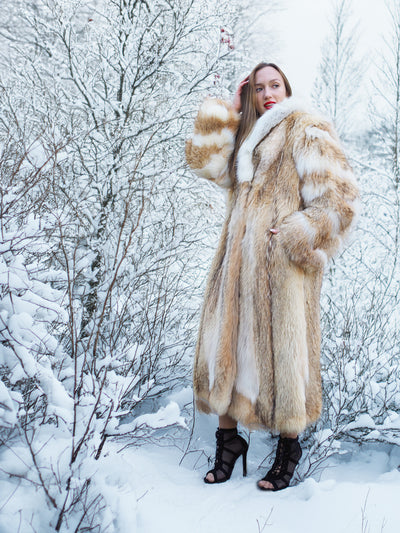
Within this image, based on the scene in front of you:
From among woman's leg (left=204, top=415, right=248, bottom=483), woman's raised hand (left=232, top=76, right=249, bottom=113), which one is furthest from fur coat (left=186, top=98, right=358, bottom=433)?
woman's raised hand (left=232, top=76, right=249, bottom=113)

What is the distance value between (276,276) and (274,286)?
47mm

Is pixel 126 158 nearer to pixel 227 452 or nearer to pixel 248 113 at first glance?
pixel 248 113

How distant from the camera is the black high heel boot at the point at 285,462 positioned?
1.80 metres

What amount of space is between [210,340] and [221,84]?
7.41 feet

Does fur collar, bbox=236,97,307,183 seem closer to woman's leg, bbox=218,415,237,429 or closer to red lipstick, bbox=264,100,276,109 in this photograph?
red lipstick, bbox=264,100,276,109

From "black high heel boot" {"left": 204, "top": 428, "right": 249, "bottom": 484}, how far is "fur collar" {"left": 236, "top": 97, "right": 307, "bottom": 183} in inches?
48.7

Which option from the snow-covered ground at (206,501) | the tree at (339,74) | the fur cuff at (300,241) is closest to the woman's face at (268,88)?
the fur cuff at (300,241)

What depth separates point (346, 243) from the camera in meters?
1.95

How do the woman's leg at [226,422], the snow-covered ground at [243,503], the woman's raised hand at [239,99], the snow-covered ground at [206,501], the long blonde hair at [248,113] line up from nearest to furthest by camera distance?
the snow-covered ground at [206,501], the snow-covered ground at [243,503], the woman's leg at [226,422], the long blonde hair at [248,113], the woman's raised hand at [239,99]

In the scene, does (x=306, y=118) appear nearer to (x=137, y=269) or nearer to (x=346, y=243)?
(x=346, y=243)

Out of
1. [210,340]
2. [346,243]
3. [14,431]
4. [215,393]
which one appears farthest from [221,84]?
[14,431]

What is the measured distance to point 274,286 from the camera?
73.0 inches

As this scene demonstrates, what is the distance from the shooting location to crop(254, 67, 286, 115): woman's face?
2.22 meters

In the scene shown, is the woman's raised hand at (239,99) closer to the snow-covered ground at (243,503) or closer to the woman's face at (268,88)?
the woman's face at (268,88)
